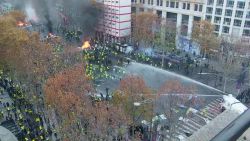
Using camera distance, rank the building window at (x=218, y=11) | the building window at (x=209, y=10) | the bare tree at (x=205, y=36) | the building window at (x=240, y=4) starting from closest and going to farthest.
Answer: the bare tree at (x=205, y=36) → the building window at (x=240, y=4) → the building window at (x=218, y=11) → the building window at (x=209, y=10)

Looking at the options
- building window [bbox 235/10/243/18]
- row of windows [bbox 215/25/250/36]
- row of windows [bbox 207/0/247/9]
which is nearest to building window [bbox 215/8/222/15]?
row of windows [bbox 207/0/247/9]

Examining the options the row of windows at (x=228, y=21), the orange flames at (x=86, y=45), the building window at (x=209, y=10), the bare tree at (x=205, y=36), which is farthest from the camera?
the orange flames at (x=86, y=45)

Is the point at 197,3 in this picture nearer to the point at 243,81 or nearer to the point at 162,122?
the point at 243,81

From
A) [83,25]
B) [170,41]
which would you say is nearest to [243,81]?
[170,41]

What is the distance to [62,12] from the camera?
180 ft

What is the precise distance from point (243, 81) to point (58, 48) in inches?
939

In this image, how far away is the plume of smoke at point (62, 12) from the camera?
160 ft

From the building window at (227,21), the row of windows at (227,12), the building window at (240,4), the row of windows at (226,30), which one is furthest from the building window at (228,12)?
the row of windows at (226,30)

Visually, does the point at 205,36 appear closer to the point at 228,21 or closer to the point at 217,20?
the point at 217,20

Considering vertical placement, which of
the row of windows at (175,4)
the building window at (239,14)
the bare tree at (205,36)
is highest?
the row of windows at (175,4)

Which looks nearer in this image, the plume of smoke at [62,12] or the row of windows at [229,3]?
the row of windows at [229,3]

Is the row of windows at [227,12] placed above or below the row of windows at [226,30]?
above

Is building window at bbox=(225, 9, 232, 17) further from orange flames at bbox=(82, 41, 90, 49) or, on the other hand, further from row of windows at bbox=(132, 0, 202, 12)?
orange flames at bbox=(82, 41, 90, 49)

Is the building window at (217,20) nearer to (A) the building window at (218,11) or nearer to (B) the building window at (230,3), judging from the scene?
(A) the building window at (218,11)
